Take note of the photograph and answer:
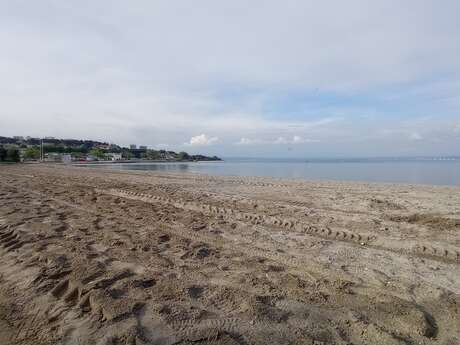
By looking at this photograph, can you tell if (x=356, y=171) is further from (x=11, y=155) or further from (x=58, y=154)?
(x=58, y=154)

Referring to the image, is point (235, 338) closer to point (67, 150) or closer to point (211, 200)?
point (211, 200)

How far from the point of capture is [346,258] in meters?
4.75

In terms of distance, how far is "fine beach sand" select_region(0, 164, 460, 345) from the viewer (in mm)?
2734

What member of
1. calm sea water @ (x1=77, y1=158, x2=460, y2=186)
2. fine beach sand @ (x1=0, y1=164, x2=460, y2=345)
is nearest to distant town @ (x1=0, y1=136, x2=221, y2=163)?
calm sea water @ (x1=77, y1=158, x2=460, y2=186)

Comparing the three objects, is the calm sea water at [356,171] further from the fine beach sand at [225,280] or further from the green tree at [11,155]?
the green tree at [11,155]

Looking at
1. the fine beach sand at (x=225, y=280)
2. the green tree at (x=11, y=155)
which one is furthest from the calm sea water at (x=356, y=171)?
the green tree at (x=11, y=155)

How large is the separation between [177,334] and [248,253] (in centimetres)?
230

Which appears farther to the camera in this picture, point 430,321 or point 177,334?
point 430,321

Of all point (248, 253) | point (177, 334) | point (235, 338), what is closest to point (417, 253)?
point (248, 253)

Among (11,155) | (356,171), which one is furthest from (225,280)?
(11,155)

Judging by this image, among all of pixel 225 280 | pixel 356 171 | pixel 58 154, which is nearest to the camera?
pixel 225 280

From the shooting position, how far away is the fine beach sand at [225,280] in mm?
2734

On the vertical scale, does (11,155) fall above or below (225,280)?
above

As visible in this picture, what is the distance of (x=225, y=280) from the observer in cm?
374
